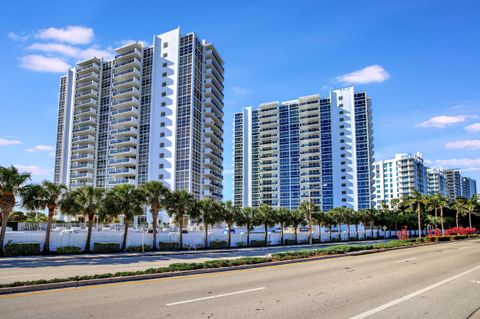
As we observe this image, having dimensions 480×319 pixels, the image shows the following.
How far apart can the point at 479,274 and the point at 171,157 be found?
74226 millimetres

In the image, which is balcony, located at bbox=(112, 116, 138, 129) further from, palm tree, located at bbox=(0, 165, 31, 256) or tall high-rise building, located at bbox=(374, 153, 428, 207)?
tall high-rise building, located at bbox=(374, 153, 428, 207)

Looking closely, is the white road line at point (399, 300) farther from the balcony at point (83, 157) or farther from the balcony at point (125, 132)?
the balcony at point (83, 157)

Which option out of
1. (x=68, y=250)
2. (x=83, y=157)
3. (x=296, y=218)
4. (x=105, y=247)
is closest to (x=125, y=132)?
(x=83, y=157)

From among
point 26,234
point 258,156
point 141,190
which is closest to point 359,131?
point 258,156

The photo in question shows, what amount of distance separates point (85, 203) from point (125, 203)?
13.8 feet

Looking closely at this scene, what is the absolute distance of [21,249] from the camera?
3269cm

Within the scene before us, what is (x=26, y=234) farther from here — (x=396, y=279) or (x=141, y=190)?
(x=396, y=279)

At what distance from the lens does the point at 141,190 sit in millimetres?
42406

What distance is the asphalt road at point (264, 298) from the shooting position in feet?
29.3

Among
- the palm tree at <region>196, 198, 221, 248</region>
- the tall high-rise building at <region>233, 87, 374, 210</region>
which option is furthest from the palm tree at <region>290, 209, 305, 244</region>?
the tall high-rise building at <region>233, 87, 374, 210</region>

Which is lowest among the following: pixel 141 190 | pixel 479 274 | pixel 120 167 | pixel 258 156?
pixel 479 274

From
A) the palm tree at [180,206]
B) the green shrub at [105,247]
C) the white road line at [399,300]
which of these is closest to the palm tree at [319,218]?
the palm tree at [180,206]

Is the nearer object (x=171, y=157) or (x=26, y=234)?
(x=26, y=234)

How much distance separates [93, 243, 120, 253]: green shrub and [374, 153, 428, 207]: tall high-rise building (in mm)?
154091
